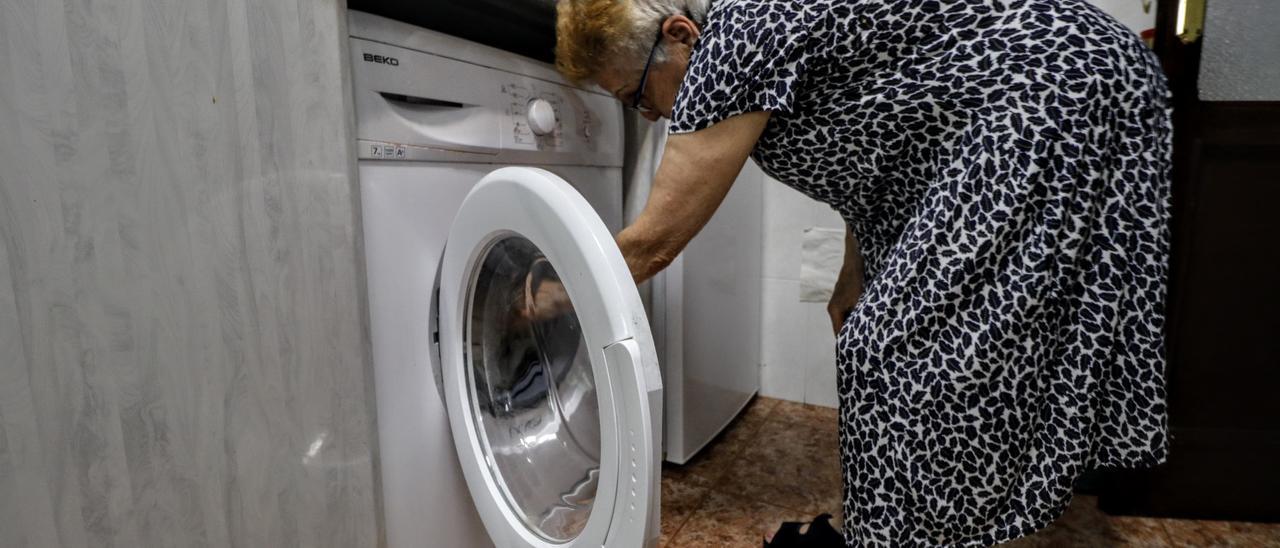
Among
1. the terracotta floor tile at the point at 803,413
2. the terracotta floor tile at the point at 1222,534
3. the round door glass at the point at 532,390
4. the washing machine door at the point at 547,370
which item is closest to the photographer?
the washing machine door at the point at 547,370

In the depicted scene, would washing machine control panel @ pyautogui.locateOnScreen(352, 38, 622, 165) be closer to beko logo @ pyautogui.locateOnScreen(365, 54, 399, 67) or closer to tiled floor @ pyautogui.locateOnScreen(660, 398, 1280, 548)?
beko logo @ pyautogui.locateOnScreen(365, 54, 399, 67)

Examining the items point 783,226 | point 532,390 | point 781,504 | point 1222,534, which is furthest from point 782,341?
point 532,390

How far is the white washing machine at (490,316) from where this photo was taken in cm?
62

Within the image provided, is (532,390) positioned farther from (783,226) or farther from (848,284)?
(783,226)

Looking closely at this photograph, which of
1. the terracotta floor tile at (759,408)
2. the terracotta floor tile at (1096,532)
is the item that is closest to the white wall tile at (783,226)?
the terracotta floor tile at (759,408)

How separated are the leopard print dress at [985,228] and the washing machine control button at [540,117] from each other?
0.33m

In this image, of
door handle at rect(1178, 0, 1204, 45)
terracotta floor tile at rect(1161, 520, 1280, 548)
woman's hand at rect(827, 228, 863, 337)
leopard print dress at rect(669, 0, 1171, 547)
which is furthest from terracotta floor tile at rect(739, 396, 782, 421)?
door handle at rect(1178, 0, 1204, 45)

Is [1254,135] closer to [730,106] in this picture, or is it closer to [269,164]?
[730,106]

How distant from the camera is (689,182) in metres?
0.70

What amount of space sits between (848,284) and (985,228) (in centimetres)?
52

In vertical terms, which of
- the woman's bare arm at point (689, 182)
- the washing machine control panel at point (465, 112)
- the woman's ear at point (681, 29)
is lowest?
the woman's bare arm at point (689, 182)

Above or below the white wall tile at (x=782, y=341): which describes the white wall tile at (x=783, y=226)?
above

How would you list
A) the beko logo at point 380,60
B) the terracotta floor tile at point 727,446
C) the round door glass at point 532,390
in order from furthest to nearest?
the terracotta floor tile at point 727,446, the round door glass at point 532,390, the beko logo at point 380,60

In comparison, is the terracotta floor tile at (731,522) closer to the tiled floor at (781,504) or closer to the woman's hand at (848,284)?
the tiled floor at (781,504)
